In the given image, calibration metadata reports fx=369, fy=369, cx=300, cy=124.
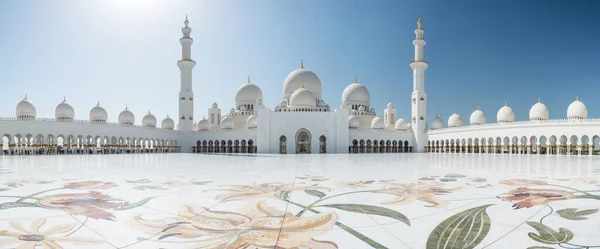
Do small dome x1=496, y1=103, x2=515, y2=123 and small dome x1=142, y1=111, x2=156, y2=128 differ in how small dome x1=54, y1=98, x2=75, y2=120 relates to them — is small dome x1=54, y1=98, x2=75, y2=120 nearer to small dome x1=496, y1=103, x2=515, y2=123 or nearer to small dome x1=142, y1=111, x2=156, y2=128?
small dome x1=142, y1=111, x2=156, y2=128

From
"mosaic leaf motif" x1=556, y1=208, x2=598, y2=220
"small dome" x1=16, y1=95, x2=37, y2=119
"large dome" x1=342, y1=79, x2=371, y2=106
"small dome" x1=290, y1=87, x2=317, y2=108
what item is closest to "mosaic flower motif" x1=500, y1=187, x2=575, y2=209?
"mosaic leaf motif" x1=556, y1=208, x2=598, y2=220

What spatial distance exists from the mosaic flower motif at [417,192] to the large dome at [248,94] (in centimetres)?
3299

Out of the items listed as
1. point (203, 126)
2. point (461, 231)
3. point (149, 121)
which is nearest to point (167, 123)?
point (149, 121)

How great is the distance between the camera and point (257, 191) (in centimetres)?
436

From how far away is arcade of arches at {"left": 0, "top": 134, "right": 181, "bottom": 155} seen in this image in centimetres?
2356

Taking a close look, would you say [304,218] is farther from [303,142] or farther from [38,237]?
[303,142]

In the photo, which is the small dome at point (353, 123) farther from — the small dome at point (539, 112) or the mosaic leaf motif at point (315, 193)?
the mosaic leaf motif at point (315, 193)

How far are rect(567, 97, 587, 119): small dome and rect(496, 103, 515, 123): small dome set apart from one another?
4171mm

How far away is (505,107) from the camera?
29.0 m

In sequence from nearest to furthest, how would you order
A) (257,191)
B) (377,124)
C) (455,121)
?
(257,191)
(455,121)
(377,124)

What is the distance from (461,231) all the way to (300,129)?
85.6 ft

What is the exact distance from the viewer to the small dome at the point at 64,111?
87.9ft

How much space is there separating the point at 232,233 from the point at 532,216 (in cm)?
231

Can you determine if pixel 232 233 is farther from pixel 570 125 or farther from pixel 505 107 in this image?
pixel 505 107
